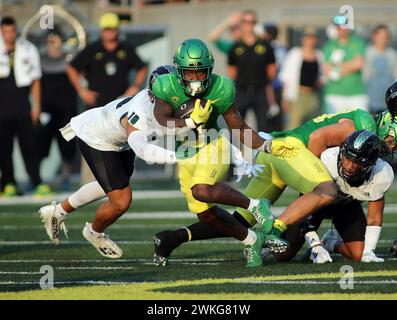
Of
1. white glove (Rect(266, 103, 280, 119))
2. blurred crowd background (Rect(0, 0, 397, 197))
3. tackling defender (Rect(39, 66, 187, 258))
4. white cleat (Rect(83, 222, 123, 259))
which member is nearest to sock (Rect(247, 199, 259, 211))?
tackling defender (Rect(39, 66, 187, 258))

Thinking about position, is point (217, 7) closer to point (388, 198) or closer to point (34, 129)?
point (34, 129)

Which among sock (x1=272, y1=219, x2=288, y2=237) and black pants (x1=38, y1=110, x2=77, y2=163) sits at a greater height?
sock (x1=272, y1=219, x2=288, y2=237)

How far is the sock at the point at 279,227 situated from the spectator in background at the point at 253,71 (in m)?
6.82

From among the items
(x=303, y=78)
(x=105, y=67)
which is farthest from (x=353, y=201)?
(x=303, y=78)

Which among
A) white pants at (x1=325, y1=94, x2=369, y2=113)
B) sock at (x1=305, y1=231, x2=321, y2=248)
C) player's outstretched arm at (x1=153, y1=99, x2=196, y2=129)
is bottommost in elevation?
white pants at (x1=325, y1=94, x2=369, y2=113)

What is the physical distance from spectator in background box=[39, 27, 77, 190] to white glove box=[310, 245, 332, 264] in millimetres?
7060

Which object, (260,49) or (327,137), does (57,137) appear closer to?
(260,49)

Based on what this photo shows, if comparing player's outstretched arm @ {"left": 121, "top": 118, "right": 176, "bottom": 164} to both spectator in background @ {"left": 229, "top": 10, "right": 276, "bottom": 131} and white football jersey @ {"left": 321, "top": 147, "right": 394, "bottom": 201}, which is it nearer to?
white football jersey @ {"left": 321, "top": 147, "right": 394, "bottom": 201}

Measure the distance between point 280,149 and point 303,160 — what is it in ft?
0.56

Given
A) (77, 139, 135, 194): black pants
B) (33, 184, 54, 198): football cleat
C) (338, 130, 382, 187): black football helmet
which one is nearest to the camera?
(338, 130, 382, 187): black football helmet

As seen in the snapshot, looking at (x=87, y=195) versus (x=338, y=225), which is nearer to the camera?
(x=338, y=225)

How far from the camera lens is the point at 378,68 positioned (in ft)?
53.4

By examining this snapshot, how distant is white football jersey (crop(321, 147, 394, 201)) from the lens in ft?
25.9

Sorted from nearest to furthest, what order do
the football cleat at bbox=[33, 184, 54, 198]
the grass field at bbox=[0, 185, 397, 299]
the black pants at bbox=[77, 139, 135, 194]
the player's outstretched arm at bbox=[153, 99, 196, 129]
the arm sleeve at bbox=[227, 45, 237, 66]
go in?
the grass field at bbox=[0, 185, 397, 299] < the player's outstretched arm at bbox=[153, 99, 196, 129] < the black pants at bbox=[77, 139, 135, 194] < the football cleat at bbox=[33, 184, 54, 198] < the arm sleeve at bbox=[227, 45, 237, 66]
